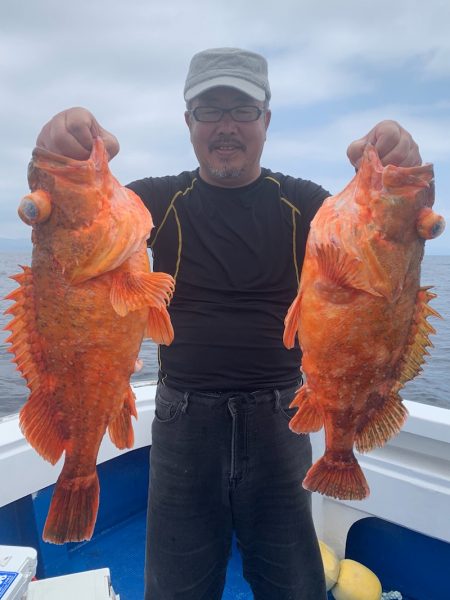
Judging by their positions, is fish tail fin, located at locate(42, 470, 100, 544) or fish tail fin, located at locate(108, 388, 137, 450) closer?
fish tail fin, located at locate(42, 470, 100, 544)

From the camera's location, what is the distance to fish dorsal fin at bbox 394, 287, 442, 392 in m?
2.53

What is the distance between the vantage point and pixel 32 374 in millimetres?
2375

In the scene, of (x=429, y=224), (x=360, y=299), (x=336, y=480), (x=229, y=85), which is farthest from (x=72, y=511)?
(x=229, y=85)

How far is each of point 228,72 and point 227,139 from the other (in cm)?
35

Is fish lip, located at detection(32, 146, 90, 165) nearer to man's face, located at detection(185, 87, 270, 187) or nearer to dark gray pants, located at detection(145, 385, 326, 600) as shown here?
man's face, located at detection(185, 87, 270, 187)

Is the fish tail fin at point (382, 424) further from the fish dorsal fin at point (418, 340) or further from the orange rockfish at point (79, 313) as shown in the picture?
the orange rockfish at point (79, 313)

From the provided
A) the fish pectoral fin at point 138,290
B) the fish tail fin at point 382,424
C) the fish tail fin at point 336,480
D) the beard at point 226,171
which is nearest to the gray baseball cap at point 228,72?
the beard at point 226,171

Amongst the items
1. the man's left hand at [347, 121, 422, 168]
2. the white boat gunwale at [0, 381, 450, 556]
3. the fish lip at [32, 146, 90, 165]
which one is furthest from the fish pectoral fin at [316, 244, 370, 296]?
the white boat gunwale at [0, 381, 450, 556]

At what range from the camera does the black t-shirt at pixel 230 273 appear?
3014 mm

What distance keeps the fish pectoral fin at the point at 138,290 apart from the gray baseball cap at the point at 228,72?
1217mm

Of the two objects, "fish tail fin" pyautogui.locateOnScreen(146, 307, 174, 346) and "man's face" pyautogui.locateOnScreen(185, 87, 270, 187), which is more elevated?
"man's face" pyautogui.locateOnScreen(185, 87, 270, 187)

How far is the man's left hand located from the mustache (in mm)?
785

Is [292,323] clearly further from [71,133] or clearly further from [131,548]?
[131,548]

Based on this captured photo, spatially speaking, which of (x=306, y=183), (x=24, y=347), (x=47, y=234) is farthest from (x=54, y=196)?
(x=306, y=183)
